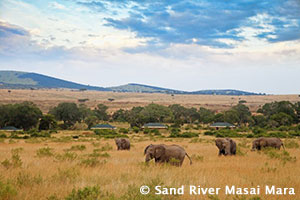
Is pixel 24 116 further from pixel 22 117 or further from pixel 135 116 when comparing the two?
pixel 135 116

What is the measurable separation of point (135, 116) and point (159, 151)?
7863 centimetres

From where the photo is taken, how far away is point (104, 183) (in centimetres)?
941

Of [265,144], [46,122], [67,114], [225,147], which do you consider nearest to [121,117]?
[67,114]

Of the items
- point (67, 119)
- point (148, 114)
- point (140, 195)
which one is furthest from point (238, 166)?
point (148, 114)

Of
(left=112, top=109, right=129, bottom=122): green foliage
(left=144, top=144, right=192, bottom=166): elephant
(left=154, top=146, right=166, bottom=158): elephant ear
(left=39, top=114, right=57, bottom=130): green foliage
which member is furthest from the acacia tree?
(left=154, top=146, right=166, bottom=158): elephant ear

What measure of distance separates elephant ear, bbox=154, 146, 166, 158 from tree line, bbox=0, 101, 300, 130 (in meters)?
62.3

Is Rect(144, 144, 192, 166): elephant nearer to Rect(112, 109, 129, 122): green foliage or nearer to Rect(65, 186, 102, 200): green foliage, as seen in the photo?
Rect(65, 186, 102, 200): green foliage

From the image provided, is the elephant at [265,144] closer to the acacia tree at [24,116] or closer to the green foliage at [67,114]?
the acacia tree at [24,116]

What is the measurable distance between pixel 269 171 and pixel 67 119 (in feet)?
270

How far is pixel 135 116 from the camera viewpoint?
92438 millimetres

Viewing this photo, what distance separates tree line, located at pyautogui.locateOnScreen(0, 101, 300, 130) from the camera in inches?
2817

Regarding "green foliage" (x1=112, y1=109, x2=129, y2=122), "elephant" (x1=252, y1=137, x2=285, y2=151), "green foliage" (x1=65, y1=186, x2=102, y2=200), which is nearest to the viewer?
"green foliage" (x1=65, y1=186, x2=102, y2=200)

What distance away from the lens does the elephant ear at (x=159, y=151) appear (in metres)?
14.0

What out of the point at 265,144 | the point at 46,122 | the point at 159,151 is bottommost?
the point at 46,122
